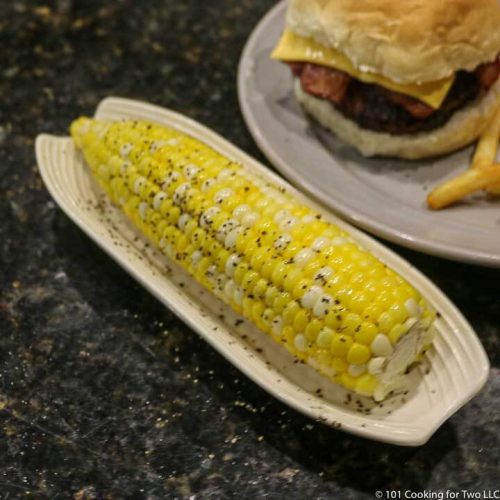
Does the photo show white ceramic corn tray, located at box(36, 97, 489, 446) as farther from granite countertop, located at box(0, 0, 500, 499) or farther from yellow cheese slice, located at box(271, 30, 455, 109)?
yellow cheese slice, located at box(271, 30, 455, 109)

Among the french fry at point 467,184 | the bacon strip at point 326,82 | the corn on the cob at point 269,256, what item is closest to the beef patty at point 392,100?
the bacon strip at point 326,82

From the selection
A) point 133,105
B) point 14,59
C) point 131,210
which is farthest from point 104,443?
point 14,59

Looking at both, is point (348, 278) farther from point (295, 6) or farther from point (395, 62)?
point (295, 6)

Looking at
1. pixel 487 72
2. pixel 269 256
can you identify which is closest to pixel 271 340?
pixel 269 256

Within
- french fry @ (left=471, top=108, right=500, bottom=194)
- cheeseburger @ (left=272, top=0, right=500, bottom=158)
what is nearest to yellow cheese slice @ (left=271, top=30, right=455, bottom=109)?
cheeseburger @ (left=272, top=0, right=500, bottom=158)

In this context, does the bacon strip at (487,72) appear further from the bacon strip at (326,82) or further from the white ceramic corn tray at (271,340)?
the white ceramic corn tray at (271,340)

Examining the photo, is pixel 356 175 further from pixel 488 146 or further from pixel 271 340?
pixel 271 340
